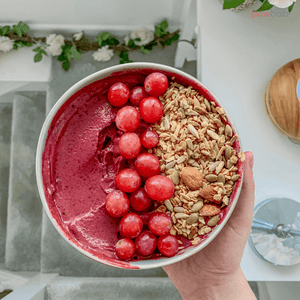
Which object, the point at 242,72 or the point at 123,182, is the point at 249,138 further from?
the point at 123,182

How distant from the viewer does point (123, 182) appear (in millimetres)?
602

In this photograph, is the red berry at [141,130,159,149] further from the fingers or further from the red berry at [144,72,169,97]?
the fingers

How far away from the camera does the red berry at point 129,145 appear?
605mm

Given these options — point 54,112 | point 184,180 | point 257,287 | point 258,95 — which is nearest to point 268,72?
point 258,95

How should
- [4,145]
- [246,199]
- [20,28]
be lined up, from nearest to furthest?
[246,199] < [20,28] < [4,145]

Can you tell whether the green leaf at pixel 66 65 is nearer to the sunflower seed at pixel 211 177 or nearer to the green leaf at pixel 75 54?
the green leaf at pixel 75 54

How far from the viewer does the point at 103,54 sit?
4.34 feet

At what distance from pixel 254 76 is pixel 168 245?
1.75 ft

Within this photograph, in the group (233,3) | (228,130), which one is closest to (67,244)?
(228,130)

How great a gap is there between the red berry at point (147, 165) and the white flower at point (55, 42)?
0.91m

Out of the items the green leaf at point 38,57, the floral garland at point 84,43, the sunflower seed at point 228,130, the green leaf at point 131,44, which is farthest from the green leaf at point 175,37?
the sunflower seed at point 228,130

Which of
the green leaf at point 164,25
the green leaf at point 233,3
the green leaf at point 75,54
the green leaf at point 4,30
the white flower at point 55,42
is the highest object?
the green leaf at point 164,25

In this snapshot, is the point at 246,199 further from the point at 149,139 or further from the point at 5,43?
the point at 5,43

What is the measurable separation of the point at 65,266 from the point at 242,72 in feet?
3.87
